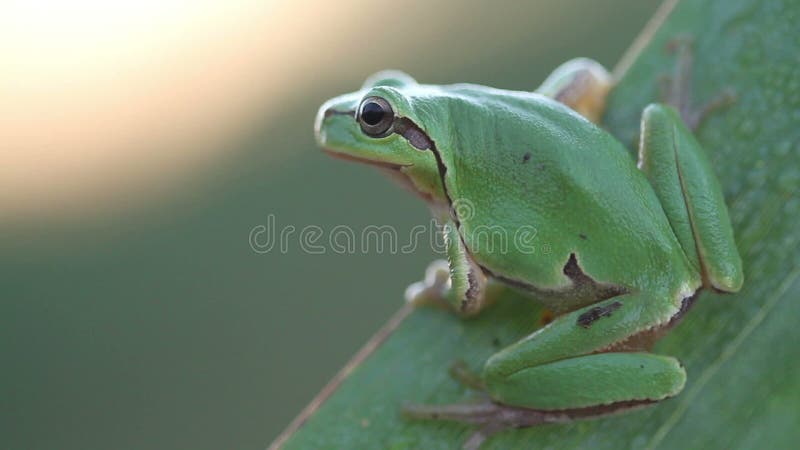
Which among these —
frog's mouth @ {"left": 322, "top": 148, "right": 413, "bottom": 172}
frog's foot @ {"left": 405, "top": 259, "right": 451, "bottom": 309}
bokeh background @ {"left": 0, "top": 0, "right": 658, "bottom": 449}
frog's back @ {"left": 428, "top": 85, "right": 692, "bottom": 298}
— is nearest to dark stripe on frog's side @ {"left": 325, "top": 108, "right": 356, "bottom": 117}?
frog's mouth @ {"left": 322, "top": 148, "right": 413, "bottom": 172}

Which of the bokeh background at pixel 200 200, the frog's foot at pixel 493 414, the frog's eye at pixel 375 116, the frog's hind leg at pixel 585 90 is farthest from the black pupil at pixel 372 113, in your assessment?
the bokeh background at pixel 200 200

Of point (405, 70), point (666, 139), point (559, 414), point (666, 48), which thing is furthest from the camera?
point (405, 70)

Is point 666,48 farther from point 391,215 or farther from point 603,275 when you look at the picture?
point 391,215

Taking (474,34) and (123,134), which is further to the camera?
(474,34)

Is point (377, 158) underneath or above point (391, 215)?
above

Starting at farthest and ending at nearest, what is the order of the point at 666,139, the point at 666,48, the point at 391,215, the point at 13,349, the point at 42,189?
the point at 42,189 → the point at 391,215 → the point at 13,349 → the point at 666,48 → the point at 666,139

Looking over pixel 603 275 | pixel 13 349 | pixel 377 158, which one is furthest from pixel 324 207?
pixel 603 275

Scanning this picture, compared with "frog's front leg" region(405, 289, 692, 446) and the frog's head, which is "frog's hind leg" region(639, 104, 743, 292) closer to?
"frog's front leg" region(405, 289, 692, 446)
